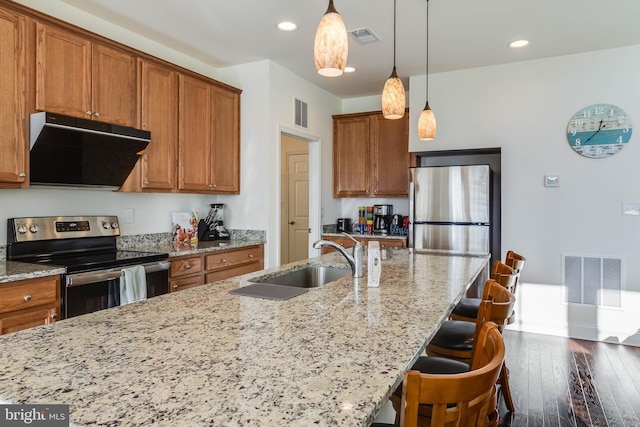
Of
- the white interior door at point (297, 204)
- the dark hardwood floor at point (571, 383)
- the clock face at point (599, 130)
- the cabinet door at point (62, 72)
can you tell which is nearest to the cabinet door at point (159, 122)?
the cabinet door at point (62, 72)

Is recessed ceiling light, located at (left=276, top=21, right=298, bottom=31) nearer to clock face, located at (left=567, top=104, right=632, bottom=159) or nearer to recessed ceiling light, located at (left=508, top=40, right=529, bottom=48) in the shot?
recessed ceiling light, located at (left=508, top=40, right=529, bottom=48)

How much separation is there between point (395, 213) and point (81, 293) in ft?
12.2

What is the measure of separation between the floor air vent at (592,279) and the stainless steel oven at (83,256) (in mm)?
3580

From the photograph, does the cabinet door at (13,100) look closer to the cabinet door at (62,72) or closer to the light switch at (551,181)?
the cabinet door at (62,72)

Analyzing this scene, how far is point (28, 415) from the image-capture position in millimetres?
729

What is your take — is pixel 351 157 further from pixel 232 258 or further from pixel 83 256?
pixel 83 256

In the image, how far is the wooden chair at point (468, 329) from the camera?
58.1 inches

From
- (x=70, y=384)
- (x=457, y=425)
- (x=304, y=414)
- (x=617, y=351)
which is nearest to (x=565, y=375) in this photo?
(x=617, y=351)

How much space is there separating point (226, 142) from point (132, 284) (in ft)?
5.88

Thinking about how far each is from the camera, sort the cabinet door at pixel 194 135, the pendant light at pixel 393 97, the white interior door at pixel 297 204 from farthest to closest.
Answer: the white interior door at pixel 297 204, the cabinet door at pixel 194 135, the pendant light at pixel 393 97

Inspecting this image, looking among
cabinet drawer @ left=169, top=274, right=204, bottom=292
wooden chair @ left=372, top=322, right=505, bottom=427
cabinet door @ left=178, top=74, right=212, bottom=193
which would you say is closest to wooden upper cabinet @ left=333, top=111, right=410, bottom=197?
cabinet door @ left=178, top=74, right=212, bottom=193

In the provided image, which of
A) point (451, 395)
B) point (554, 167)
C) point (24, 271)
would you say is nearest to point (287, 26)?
point (24, 271)

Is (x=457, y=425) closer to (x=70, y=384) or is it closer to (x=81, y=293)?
(x=70, y=384)

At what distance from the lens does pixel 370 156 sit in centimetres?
507
